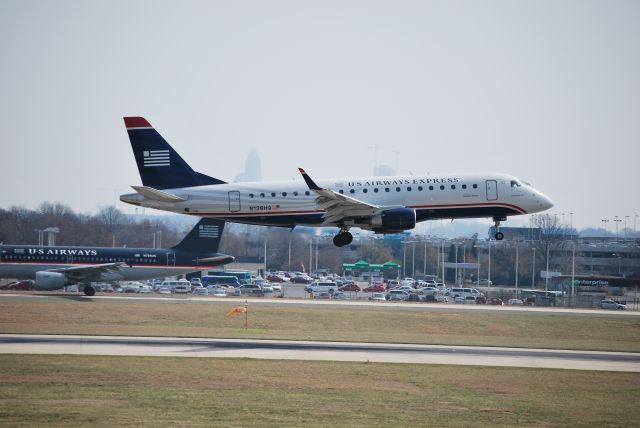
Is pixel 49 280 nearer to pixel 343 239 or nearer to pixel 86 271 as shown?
pixel 86 271

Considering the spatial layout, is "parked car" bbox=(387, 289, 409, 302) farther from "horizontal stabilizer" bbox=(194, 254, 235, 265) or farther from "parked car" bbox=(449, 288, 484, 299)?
"horizontal stabilizer" bbox=(194, 254, 235, 265)

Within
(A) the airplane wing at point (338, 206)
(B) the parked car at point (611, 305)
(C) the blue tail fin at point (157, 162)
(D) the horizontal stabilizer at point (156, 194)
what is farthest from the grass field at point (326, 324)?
(B) the parked car at point (611, 305)

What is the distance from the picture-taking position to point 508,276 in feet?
499

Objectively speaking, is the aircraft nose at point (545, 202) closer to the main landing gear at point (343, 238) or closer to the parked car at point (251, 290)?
the main landing gear at point (343, 238)

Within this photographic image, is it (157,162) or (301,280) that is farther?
(301,280)

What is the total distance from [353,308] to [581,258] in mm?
91196

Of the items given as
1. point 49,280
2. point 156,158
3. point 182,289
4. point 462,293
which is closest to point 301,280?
point 182,289

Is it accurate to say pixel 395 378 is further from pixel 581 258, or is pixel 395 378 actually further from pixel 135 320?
pixel 581 258

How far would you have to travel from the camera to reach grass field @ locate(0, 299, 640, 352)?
5922 cm

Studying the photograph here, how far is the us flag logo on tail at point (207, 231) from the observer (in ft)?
314

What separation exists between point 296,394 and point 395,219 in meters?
23.1

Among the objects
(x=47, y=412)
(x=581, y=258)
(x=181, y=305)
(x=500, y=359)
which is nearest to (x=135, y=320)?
(x=181, y=305)

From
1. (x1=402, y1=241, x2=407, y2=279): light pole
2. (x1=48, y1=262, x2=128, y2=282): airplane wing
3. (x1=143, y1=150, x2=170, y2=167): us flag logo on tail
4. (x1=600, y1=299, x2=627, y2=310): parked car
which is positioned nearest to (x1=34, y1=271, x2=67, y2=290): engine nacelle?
(x1=48, y1=262, x2=128, y2=282): airplane wing

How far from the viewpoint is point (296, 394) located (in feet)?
120
